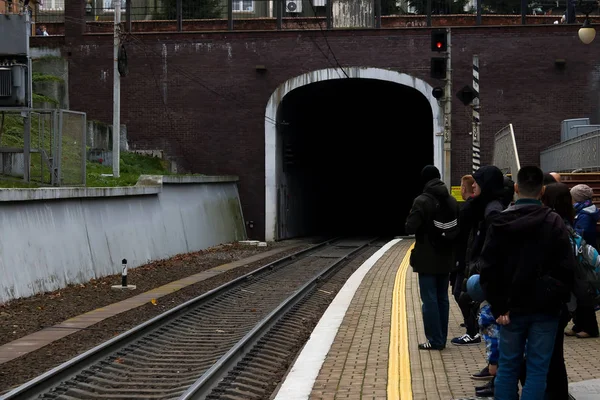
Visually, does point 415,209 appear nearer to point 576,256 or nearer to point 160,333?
point 576,256

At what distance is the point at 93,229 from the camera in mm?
20656

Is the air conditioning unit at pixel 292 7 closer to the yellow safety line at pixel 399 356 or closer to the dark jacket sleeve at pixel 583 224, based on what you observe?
the yellow safety line at pixel 399 356

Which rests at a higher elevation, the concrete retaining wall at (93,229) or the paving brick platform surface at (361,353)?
the concrete retaining wall at (93,229)

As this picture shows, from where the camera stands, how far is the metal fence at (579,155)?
19484 millimetres

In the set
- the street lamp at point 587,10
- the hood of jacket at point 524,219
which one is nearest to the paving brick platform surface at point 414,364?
the hood of jacket at point 524,219

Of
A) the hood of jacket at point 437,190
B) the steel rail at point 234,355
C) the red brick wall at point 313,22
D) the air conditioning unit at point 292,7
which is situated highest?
the air conditioning unit at point 292,7

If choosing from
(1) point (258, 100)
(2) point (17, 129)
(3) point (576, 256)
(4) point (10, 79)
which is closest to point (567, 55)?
(1) point (258, 100)

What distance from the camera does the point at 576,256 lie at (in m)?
6.55

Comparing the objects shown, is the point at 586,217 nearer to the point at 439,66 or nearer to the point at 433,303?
the point at 433,303

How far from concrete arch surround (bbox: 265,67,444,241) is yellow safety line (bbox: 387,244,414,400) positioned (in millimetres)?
21659

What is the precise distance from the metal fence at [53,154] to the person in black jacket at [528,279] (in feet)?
50.7

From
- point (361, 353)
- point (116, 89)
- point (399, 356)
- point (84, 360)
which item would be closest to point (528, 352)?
point (399, 356)

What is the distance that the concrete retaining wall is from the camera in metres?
16.5

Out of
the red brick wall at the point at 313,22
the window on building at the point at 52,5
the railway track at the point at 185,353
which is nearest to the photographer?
the railway track at the point at 185,353
